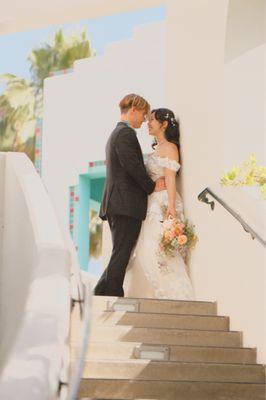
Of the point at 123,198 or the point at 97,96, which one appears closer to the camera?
the point at 123,198

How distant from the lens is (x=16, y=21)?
40.3 feet

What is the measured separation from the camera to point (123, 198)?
8461 millimetres

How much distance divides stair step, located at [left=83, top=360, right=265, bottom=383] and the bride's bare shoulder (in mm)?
2773

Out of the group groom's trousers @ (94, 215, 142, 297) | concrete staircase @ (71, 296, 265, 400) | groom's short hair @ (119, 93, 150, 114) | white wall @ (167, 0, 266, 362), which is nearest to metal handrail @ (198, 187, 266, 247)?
white wall @ (167, 0, 266, 362)

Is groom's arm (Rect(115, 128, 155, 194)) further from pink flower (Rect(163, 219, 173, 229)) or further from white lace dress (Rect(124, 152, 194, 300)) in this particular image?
pink flower (Rect(163, 219, 173, 229))

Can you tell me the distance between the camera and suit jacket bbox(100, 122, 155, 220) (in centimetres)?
844

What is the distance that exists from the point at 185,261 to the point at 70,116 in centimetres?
934

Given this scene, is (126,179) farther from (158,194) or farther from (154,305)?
(154,305)

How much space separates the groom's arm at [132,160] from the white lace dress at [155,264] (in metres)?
0.13

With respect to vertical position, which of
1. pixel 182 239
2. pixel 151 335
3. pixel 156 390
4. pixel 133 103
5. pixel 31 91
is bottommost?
pixel 156 390

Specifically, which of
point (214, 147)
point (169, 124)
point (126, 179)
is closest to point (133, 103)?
point (169, 124)

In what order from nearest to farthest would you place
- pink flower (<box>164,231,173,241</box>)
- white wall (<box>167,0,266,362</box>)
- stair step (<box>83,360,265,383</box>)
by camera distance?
stair step (<box>83,360,265,383</box>) < white wall (<box>167,0,266,362</box>) < pink flower (<box>164,231,173,241</box>)

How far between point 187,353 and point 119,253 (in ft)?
6.46

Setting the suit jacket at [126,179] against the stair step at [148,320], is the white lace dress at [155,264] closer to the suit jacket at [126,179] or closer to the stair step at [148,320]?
the suit jacket at [126,179]
